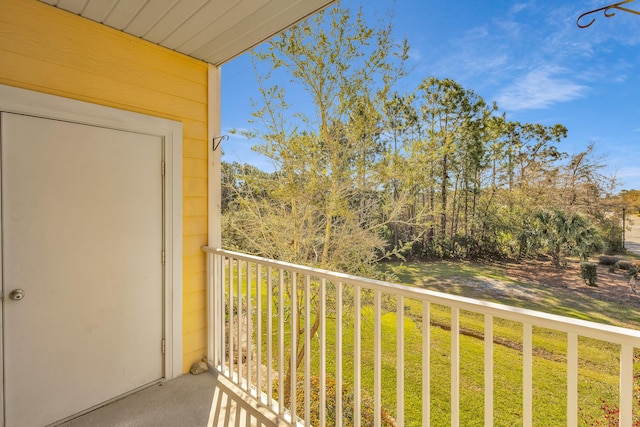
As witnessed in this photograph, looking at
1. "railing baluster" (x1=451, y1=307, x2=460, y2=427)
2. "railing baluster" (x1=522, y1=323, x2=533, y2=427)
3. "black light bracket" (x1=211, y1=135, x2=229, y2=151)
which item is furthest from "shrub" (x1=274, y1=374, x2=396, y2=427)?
"black light bracket" (x1=211, y1=135, x2=229, y2=151)

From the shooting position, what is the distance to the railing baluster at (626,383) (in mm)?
859

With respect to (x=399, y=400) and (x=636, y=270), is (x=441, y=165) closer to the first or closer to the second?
(x=636, y=270)

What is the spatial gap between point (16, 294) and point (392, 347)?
3.08 meters

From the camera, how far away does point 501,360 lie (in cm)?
225

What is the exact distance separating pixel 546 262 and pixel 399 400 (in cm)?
193

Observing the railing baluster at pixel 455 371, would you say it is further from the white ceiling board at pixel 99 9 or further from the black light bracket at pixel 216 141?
the white ceiling board at pixel 99 9

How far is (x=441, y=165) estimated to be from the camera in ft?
9.28

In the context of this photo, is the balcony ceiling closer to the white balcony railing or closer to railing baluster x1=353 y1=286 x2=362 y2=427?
the white balcony railing

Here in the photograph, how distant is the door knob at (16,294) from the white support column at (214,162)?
3.91ft

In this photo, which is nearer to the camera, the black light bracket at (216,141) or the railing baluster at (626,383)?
the railing baluster at (626,383)

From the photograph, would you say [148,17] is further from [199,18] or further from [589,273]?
[589,273]

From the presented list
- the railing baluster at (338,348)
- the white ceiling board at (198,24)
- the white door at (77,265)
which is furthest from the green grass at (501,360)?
the white ceiling board at (198,24)

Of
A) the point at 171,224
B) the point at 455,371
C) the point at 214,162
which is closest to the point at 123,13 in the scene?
the point at 214,162

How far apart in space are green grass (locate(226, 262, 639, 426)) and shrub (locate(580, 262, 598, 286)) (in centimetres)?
14
